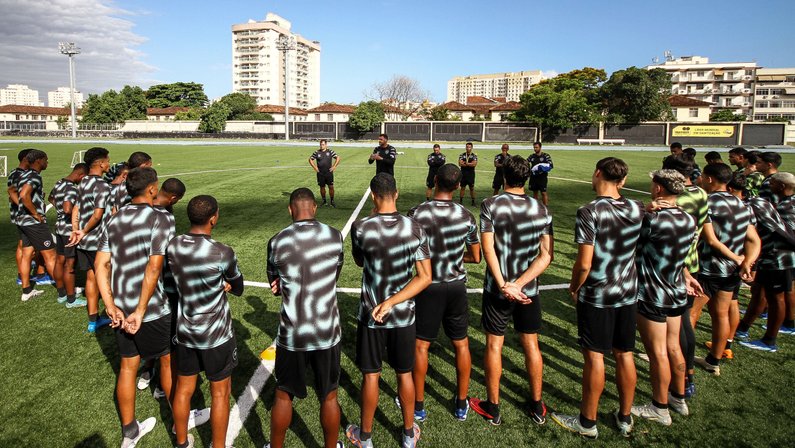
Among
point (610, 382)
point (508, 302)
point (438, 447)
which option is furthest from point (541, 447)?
point (610, 382)

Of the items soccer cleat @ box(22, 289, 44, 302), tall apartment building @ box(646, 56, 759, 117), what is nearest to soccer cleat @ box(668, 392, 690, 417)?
soccer cleat @ box(22, 289, 44, 302)

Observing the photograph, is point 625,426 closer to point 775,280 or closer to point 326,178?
point 775,280

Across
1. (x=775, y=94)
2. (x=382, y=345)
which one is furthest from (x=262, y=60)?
(x=382, y=345)

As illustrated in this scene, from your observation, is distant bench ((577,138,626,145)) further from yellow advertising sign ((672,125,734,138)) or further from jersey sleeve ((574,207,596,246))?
jersey sleeve ((574,207,596,246))

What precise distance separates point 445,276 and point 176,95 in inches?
4335

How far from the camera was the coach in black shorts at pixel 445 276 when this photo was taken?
149 inches

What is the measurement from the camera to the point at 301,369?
10.4ft

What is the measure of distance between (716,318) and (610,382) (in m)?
1.33

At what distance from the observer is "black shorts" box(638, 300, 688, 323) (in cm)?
387

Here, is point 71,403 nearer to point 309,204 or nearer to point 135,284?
point 135,284

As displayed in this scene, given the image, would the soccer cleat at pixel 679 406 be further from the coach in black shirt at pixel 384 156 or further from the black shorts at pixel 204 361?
the coach in black shirt at pixel 384 156

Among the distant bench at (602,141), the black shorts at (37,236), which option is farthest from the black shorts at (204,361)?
the distant bench at (602,141)

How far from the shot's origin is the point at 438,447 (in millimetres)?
3631

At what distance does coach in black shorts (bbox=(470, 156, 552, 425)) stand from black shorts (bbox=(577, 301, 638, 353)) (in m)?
0.42
